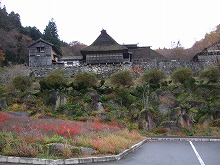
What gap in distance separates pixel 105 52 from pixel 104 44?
62.6 inches

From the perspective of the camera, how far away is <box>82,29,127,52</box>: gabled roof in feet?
146

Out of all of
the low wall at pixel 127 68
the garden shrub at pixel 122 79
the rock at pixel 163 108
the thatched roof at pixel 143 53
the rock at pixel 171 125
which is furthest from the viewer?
the thatched roof at pixel 143 53

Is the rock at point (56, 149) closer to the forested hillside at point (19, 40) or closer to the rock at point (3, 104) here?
the rock at point (3, 104)

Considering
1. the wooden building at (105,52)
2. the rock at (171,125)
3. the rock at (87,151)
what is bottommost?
the rock at (171,125)

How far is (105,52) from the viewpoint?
45.0 m

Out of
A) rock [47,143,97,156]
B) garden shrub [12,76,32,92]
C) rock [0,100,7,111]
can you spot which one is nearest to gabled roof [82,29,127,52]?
garden shrub [12,76,32,92]

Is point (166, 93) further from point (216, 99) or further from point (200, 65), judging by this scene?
point (200, 65)

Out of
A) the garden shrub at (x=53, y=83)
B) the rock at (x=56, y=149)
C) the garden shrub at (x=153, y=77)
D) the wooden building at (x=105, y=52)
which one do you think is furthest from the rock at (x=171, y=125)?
the wooden building at (x=105, y=52)

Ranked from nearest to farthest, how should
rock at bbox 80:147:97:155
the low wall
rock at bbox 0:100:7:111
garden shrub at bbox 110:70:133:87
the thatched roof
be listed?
1. rock at bbox 80:147:97:155
2. rock at bbox 0:100:7:111
3. garden shrub at bbox 110:70:133:87
4. the low wall
5. the thatched roof

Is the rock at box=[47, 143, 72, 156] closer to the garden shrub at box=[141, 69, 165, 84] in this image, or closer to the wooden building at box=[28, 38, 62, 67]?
the garden shrub at box=[141, 69, 165, 84]

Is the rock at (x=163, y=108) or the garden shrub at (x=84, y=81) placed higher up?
the garden shrub at (x=84, y=81)

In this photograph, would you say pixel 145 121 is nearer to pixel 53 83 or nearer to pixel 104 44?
pixel 53 83

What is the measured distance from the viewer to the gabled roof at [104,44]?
44594 mm

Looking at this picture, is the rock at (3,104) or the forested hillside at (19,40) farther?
the forested hillside at (19,40)
